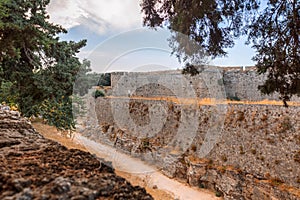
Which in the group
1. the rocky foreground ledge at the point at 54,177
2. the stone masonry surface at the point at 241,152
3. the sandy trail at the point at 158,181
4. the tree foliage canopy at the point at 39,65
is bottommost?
the sandy trail at the point at 158,181

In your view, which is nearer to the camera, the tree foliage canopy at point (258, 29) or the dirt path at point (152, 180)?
the tree foliage canopy at point (258, 29)

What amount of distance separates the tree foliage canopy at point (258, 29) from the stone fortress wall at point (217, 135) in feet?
13.7

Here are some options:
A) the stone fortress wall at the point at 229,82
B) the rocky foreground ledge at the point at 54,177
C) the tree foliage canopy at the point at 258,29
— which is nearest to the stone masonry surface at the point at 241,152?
the stone fortress wall at the point at 229,82

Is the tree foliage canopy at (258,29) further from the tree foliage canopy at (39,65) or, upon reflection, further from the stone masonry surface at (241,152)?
the stone masonry surface at (241,152)

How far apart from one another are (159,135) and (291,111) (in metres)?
5.59

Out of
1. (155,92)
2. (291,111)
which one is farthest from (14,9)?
(155,92)

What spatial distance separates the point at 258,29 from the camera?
3.06 metres

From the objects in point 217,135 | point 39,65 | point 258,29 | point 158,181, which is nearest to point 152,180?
point 158,181

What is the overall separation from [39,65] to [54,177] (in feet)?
15.9

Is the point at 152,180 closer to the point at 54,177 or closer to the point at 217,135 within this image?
the point at 217,135

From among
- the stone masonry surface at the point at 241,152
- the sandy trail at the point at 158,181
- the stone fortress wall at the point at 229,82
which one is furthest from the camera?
the stone fortress wall at the point at 229,82

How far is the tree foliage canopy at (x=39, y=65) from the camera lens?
4.72 metres

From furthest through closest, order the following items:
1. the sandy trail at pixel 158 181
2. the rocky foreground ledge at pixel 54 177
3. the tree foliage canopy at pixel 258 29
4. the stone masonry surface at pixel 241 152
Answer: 1. the sandy trail at pixel 158 181
2. the stone masonry surface at pixel 241 152
3. the tree foliage canopy at pixel 258 29
4. the rocky foreground ledge at pixel 54 177

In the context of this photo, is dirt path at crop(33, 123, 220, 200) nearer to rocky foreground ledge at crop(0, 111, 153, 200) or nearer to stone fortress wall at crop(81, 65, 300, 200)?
stone fortress wall at crop(81, 65, 300, 200)
